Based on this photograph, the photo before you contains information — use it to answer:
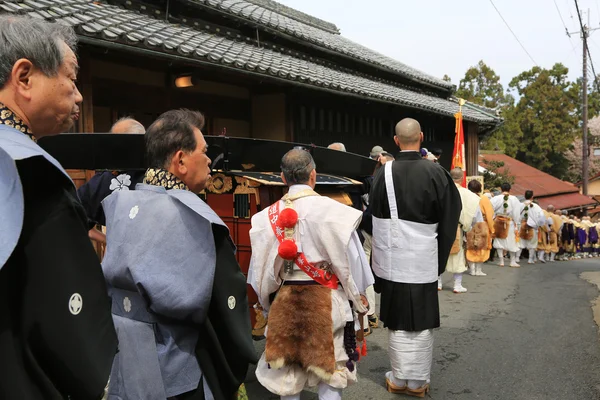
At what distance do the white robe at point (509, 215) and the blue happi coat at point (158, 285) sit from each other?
1224 centimetres

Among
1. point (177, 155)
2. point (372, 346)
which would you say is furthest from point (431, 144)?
point (177, 155)

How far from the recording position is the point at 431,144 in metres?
13.7

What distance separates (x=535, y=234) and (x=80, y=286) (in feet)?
50.2

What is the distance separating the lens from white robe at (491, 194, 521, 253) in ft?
41.9

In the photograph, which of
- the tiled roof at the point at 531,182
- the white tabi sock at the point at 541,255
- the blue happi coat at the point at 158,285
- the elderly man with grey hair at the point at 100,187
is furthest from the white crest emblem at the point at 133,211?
the tiled roof at the point at 531,182

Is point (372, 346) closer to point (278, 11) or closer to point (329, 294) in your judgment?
point (329, 294)

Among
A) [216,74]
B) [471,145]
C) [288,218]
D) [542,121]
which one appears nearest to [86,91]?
[216,74]

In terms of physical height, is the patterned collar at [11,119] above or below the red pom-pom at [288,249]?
above

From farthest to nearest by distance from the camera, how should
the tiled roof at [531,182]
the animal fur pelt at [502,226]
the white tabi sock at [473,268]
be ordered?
the tiled roof at [531,182], the animal fur pelt at [502,226], the white tabi sock at [473,268]

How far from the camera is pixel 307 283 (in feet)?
11.2

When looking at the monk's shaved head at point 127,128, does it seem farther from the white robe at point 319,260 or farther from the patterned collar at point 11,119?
the patterned collar at point 11,119

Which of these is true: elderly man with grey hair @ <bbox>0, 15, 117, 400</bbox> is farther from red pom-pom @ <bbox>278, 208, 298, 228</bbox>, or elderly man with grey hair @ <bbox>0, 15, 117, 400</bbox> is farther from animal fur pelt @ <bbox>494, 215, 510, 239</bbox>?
animal fur pelt @ <bbox>494, 215, 510, 239</bbox>

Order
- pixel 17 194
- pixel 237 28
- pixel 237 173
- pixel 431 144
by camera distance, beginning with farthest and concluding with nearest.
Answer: pixel 431 144 → pixel 237 28 → pixel 237 173 → pixel 17 194

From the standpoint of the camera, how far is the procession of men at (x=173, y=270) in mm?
1214
